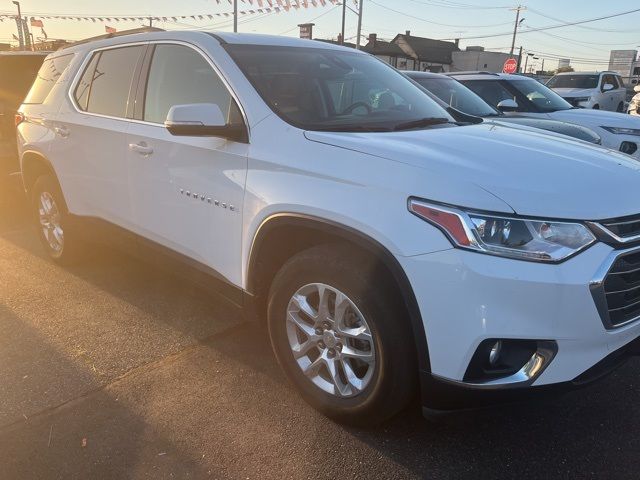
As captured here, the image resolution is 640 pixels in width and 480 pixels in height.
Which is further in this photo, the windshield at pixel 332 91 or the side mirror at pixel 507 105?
the side mirror at pixel 507 105

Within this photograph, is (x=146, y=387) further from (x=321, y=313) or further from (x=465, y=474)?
(x=465, y=474)

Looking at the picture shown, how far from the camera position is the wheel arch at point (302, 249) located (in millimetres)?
2111

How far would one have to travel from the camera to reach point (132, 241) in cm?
371

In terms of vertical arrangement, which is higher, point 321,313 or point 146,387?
point 321,313

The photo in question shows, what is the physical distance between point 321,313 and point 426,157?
851 mm

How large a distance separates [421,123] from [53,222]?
338 cm

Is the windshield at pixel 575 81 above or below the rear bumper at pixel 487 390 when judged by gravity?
above

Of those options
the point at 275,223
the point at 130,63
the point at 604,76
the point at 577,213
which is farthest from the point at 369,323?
the point at 604,76

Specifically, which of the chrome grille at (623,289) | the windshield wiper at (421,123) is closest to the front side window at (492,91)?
the windshield wiper at (421,123)

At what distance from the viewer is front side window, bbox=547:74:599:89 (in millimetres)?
16188

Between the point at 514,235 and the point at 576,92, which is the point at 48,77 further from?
the point at 576,92

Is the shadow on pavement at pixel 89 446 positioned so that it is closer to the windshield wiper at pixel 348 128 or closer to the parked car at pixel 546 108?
the windshield wiper at pixel 348 128

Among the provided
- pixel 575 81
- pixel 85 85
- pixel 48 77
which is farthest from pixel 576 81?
pixel 85 85

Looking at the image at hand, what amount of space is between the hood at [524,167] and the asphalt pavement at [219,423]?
863 mm
